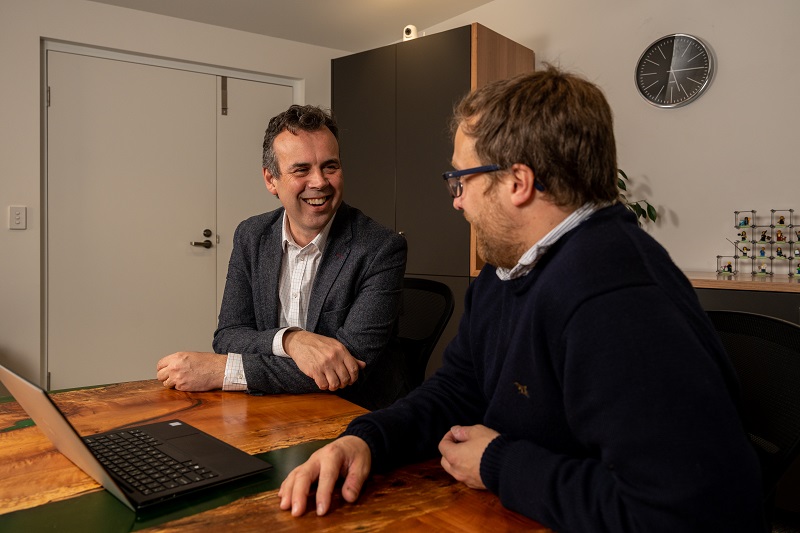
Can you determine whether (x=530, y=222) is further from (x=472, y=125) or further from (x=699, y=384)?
(x=699, y=384)

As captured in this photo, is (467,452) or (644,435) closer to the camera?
(644,435)

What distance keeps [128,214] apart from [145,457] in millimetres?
3586

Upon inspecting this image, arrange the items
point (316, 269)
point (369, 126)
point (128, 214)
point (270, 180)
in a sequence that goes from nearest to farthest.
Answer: point (316, 269)
point (270, 180)
point (369, 126)
point (128, 214)

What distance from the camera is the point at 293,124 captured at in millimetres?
1791

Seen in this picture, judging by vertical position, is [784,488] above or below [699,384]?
below

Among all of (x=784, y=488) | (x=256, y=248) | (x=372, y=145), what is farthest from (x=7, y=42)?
(x=784, y=488)

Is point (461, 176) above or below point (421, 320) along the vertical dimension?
above

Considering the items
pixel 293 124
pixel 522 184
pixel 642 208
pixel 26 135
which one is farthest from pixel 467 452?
pixel 26 135

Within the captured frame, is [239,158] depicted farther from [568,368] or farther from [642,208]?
[568,368]

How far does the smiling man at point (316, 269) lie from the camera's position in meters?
1.66

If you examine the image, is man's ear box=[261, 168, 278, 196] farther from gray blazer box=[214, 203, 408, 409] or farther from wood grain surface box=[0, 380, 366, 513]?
wood grain surface box=[0, 380, 366, 513]

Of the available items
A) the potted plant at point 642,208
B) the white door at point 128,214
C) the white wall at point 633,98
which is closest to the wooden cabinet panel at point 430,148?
the white wall at point 633,98

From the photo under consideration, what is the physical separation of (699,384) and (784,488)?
2120mm

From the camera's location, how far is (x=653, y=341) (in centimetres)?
69
